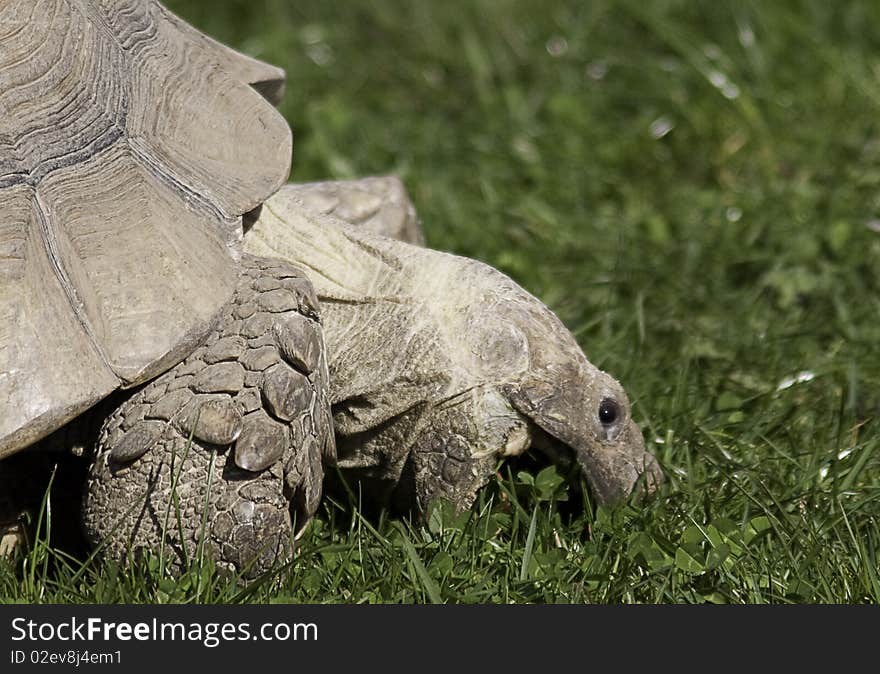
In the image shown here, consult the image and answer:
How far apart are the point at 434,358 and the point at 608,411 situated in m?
0.39

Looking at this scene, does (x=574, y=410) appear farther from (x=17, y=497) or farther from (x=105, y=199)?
(x=17, y=497)

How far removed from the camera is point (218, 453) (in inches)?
97.7

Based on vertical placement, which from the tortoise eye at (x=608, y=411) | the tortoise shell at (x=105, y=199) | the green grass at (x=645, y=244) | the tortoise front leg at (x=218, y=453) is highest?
the tortoise shell at (x=105, y=199)

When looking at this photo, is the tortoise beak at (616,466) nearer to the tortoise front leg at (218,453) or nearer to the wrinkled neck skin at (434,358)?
the wrinkled neck skin at (434,358)

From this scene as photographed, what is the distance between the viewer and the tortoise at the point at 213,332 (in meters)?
2.42

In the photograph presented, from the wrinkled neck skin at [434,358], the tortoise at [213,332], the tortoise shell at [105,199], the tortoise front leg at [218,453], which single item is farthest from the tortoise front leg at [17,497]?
the wrinkled neck skin at [434,358]

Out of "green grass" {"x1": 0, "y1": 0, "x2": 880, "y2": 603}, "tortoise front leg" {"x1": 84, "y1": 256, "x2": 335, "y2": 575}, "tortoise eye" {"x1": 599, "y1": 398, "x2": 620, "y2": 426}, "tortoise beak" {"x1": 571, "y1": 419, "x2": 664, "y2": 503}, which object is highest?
"tortoise front leg" {"x1": 84, "y1": 256, "x2": 335, "y2": 575}

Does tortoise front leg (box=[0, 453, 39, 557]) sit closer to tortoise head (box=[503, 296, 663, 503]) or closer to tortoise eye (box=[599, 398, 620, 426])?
tortoise head (box=[503, 296, 663, 503])

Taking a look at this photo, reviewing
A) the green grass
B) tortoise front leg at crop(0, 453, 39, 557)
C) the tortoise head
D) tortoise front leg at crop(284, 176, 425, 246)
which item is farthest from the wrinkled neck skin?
tortoise front leg at crop(284, 176, 425, 246)

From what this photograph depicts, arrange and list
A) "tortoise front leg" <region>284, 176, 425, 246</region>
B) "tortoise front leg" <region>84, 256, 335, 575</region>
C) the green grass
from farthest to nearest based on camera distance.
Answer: "tortoise front leg" <region>284, 176, 425, 246</region>
the green grass
"tortoise front leg" <region>84, 256, 335, 575</region>

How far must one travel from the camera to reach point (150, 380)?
2.52 metres

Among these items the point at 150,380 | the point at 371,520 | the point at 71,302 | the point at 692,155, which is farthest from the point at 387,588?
the point at 692,155

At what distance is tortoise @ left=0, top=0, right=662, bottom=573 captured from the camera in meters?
2.42

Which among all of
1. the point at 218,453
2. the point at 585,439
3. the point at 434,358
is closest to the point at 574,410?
the point at 585,439
